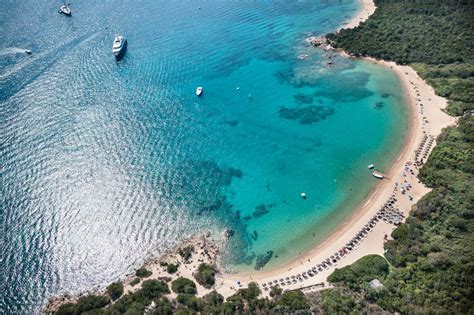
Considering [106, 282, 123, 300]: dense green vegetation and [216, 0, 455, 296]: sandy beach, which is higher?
[106, 282, 123, 300]: dense green vegetation

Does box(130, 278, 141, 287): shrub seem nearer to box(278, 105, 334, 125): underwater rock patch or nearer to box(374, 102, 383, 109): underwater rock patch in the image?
box(278, 105, 334, 125): underwater rock patch

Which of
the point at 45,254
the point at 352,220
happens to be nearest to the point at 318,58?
the point at 352,220

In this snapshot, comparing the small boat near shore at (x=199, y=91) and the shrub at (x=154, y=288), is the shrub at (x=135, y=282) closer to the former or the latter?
the shrub at (x=154, y=288)

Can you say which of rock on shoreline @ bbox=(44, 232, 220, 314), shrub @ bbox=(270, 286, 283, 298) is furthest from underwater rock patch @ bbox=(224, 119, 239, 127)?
shrub @ bbox=(270, 286, 283, 298)

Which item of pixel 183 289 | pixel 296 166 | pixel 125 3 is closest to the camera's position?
pixel 183 289

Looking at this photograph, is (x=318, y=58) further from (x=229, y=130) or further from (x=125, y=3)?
(x=125, y=3)

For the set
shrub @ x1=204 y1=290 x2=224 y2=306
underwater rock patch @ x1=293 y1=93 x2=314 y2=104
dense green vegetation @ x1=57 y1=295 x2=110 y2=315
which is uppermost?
underwater rock patch @ x1=293 y1=93 x2=314 y2=104
